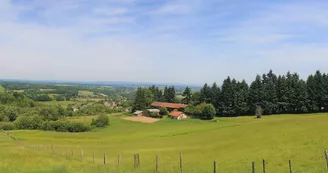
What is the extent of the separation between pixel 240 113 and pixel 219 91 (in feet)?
48.8

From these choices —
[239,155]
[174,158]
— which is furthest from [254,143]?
[174,158]

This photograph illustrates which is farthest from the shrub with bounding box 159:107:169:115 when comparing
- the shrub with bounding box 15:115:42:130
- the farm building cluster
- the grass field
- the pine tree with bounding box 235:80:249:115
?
the grass field

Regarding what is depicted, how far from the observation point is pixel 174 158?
127 feet

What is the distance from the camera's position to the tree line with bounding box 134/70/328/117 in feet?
330

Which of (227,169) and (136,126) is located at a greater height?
(227,169)

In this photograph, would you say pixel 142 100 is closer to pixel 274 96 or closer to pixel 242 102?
pixel 242 102

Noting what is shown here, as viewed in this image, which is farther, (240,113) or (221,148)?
(240,113)

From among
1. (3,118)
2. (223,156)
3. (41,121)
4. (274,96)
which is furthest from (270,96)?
(3,118)

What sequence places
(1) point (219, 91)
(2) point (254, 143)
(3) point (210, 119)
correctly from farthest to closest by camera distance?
(1) point (219, 91) < (3) point (210, 119) < (2) point (254, 143)

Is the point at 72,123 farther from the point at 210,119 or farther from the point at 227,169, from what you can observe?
the point at 227,169

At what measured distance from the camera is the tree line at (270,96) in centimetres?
10050

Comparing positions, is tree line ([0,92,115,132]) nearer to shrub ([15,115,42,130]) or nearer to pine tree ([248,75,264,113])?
shrub ([15,115,42,130])

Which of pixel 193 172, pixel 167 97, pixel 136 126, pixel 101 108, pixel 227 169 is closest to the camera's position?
pixel 193 172

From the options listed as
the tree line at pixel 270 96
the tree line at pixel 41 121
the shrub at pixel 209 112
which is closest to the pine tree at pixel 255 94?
the tree line at pixel 270 96
